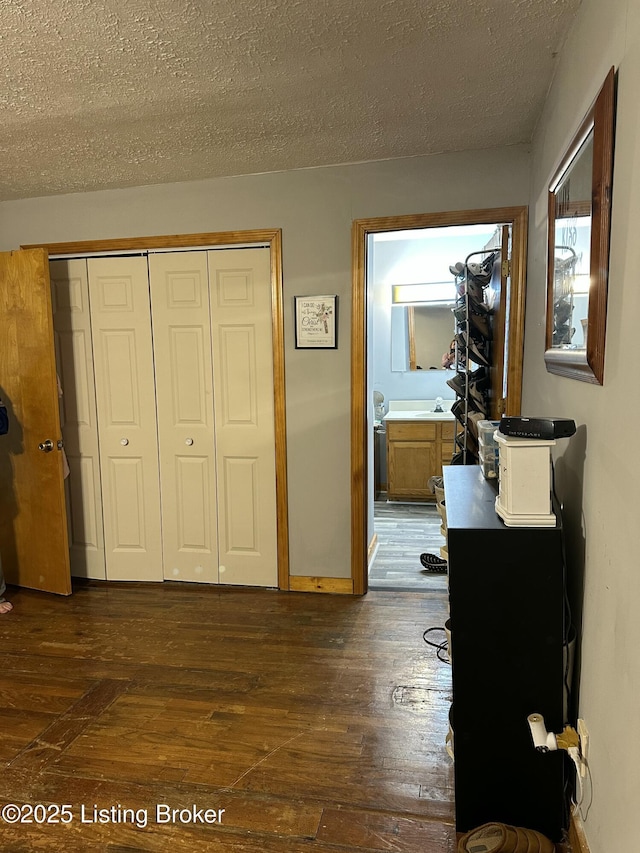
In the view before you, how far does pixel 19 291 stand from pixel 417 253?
3591 mm

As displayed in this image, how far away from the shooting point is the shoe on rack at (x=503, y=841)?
4.57 ft

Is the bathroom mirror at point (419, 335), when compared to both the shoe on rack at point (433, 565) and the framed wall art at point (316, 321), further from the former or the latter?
the framed wall art at point (316, 321)

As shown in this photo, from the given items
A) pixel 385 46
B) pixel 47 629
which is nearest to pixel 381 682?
pixel 47 629

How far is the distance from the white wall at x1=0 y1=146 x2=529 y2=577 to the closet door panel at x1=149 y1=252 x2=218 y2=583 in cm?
28

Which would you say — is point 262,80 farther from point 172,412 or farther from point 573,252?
point 172,412

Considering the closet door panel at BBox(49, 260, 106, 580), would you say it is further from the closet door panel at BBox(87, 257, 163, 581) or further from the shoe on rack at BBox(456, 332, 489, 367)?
the shoe on rack at BBox(456, 332, 489, 367)

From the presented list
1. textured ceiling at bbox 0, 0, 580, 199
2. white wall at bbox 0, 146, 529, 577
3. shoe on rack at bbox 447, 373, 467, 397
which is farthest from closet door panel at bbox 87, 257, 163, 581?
shoe on rack at bbox 447, 373, 467, 397

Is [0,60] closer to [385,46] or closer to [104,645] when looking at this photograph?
[385,46]

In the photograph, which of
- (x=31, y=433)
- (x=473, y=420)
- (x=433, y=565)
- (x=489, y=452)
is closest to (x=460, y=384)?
(x=473, y=420)

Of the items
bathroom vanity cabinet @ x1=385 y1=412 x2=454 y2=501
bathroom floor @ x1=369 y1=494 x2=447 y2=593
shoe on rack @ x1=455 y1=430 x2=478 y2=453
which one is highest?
shoe on rack @ x1=455 y1=430 x2=478 y2=453

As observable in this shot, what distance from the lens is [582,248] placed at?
146 cm

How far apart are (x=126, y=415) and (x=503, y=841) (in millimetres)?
2766

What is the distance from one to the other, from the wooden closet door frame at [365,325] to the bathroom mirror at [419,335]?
2729mm

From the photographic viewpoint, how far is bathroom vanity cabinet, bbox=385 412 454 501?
→ 5055 mm
